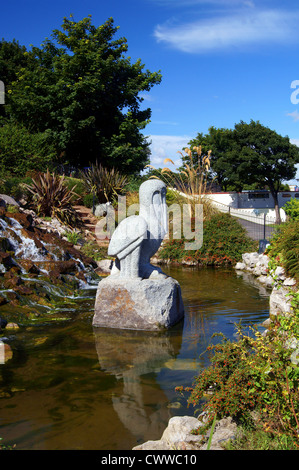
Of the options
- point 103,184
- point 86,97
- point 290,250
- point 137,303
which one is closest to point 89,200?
point 103,184

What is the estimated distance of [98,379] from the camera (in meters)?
4.32

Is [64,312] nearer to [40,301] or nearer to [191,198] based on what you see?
[40,301]

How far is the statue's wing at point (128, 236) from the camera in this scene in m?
5.87

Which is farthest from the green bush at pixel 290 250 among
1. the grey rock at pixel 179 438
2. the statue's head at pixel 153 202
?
the grey rock at pixel 179 438

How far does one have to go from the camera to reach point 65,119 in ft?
71.0

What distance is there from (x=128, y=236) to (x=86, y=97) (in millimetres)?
18587

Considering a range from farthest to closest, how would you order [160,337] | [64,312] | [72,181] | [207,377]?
[72,181], [64,312], [160,337], [207,377]

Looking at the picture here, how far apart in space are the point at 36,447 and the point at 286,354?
197cm

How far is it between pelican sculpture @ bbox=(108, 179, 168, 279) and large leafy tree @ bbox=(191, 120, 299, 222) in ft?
83.5

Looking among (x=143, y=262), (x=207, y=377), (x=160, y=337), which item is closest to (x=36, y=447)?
(x=207, y=377)

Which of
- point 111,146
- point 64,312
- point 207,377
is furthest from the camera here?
Result: point 111,146

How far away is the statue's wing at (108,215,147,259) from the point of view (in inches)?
231

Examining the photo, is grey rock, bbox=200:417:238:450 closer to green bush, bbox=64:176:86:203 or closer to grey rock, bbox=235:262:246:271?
grey rock, bbox=235:262:246:271

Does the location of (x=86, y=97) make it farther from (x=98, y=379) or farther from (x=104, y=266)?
(x=98, y=379)
